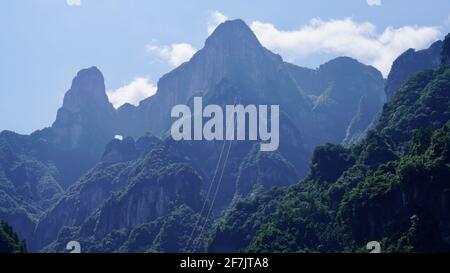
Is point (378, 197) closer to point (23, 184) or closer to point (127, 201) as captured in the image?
point (127, 201)

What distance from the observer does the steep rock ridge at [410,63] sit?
5138 inches

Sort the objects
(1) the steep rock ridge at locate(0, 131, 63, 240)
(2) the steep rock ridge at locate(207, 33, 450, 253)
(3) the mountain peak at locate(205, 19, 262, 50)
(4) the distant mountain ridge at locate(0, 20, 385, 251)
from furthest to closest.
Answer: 1. (3) the mountain peak at locate(205, 19, 262, 50)
2. (1) the steep rock ridge at locate(0, 131, 63, 240)
3. (4) the distant mountain ridge at locate(0, 20, 385, 251)
4. (2) the steep rock ridge at locate(207, 33, 450, 253)

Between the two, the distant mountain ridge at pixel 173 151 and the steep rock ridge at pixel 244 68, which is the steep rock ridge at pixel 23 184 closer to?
the distant mountain ridge at pixel 173 151

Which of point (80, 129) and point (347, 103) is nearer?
point (347, 103)

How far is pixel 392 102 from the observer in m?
87.2

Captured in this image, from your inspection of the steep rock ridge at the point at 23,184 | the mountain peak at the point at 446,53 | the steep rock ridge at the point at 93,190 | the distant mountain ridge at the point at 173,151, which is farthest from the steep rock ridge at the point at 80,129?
the mountain peak at the point at 446,53

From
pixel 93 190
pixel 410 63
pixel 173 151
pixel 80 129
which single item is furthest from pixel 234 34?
pixel 93 190

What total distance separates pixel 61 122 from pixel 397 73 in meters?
104

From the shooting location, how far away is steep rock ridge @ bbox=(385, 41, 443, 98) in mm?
130500

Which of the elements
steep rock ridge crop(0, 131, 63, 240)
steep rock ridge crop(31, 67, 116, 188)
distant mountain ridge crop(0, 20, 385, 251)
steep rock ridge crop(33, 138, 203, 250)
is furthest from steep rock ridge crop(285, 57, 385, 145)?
steep rock ridge crop(0, 131, 63, 240)

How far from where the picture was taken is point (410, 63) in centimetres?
13250

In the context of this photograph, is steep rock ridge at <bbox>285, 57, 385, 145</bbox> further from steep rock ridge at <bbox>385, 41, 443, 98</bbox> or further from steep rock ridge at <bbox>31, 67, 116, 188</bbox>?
steep rock ridge at <bbox>31, 67, 116, 188</bbox>
